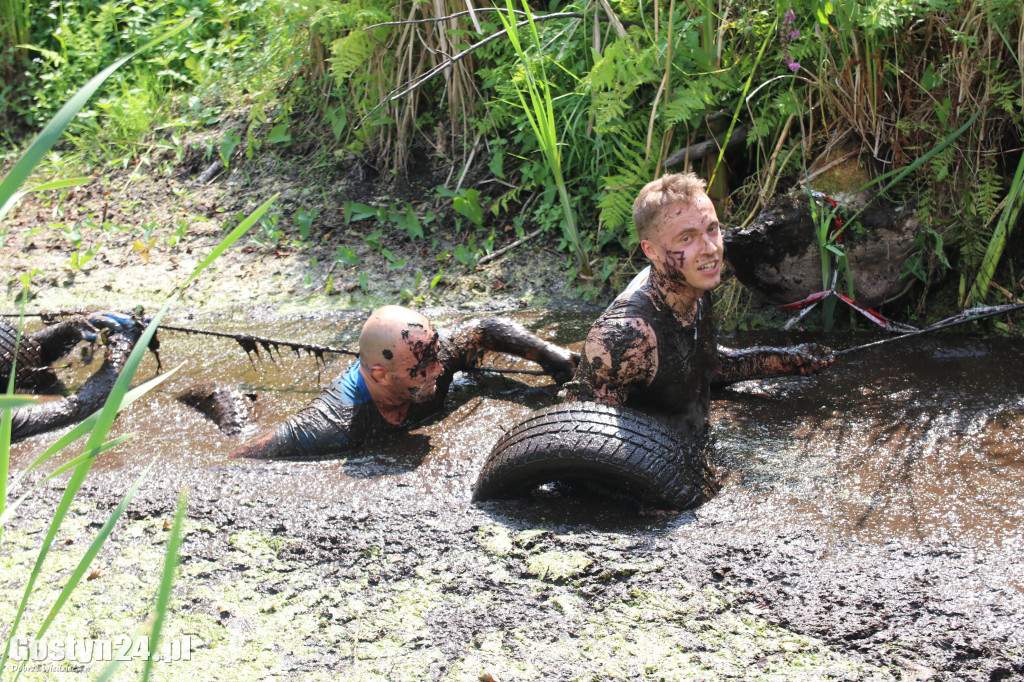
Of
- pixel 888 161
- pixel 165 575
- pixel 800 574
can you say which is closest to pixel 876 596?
pixel 800 574

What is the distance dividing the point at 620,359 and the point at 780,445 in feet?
2.80

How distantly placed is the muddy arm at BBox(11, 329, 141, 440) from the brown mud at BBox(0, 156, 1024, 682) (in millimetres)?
214

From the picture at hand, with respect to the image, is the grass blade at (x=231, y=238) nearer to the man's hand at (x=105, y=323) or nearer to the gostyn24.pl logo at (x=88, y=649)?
the gostyn24.pl logo at (x=88, y=649)

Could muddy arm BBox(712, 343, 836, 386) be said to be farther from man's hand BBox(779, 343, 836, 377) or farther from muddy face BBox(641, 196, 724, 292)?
muddy face BBox(641, 196, 724, 292)

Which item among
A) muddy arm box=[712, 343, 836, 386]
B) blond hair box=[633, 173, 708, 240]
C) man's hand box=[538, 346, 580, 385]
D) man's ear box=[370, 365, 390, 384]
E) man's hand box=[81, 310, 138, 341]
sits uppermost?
blond hair box=[633, 173, 708, 240]

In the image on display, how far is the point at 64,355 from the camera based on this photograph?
18.4 ft

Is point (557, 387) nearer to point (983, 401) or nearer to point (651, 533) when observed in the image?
point (651, 533)

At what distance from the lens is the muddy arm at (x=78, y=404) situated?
16.3ft

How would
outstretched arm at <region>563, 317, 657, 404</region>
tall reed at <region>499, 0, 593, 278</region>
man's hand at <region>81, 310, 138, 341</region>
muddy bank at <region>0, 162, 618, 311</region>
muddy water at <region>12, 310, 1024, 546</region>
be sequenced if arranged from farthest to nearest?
1. muddy bank at <region>0, 162, 618, 311</region>
2. man's hand at <region>81, 310, 138, 341</region>
3. tall reed at <region>499, 0, 593, 278</region>
4. outstretched arm at <region>563, 317, 657, 404</region>
5. muddy water at <region>12, 310, 1024, 546</region>

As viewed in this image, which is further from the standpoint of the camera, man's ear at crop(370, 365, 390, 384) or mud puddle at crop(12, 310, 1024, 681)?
man's ear at crop(370, 365, 390, 384)

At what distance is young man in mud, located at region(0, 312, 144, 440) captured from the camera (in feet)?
16.6

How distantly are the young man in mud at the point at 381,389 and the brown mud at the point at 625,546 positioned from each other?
0.55ft

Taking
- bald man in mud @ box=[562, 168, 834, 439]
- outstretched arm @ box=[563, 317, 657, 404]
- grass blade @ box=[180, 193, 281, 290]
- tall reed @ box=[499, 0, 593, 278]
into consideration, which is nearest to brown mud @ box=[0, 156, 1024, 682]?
bald man in mud @ box=[562, 168, 834, 439]

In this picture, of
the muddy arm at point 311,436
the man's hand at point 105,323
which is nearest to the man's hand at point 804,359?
the muddy arm at point 311,436
